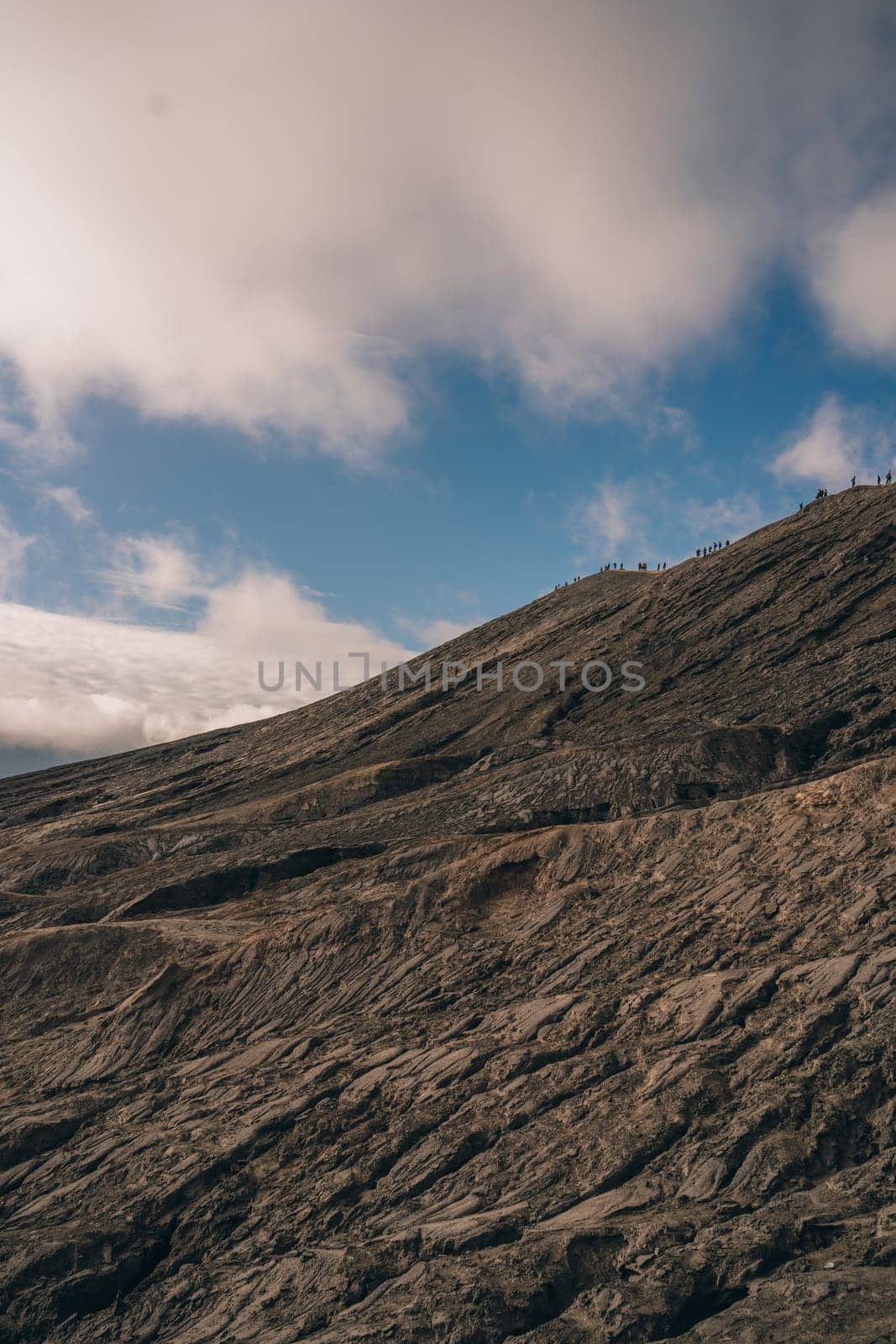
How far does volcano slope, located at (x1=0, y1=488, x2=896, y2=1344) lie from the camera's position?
17.8m

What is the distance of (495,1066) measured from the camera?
80.5 feet

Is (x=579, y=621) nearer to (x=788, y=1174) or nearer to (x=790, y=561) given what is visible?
(x=790, y=561)

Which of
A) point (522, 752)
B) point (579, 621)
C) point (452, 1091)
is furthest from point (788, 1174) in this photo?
point (579, 621)

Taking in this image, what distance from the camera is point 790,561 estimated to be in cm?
7169

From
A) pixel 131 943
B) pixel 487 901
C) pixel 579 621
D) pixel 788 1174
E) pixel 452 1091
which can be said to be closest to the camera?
pixel 788 1174

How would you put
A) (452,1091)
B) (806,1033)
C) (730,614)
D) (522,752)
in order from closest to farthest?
(806,1033) < (452,1091) < (522,752) < (730,614)

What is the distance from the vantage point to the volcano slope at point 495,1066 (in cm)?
1778

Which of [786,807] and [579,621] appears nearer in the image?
[786,807]

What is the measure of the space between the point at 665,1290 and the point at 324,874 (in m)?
30.7

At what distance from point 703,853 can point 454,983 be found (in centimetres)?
1023

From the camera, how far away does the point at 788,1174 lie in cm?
1886

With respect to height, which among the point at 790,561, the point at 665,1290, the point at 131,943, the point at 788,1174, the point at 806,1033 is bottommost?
the point at 665,1290

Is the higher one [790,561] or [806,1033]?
[790,561]

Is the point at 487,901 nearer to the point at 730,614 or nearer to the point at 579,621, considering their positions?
the point at 730,614
